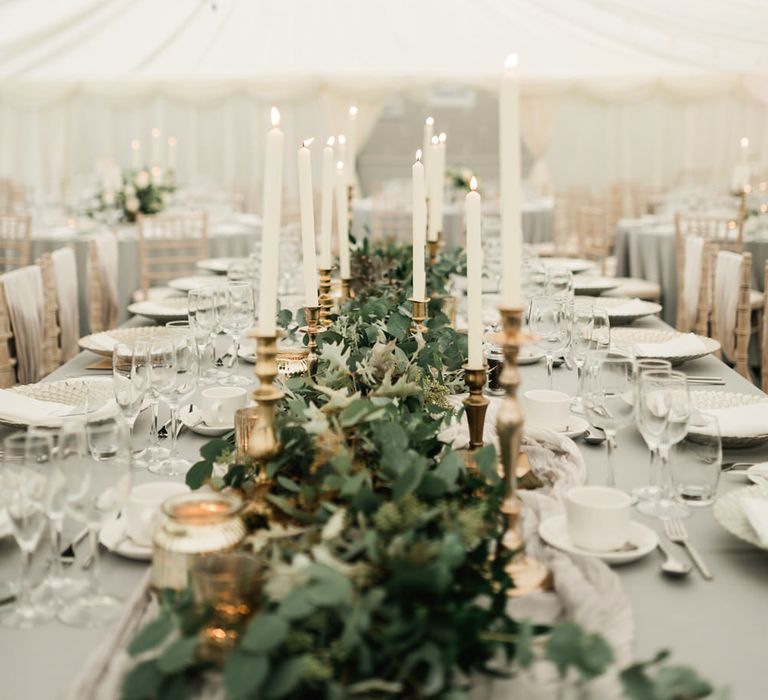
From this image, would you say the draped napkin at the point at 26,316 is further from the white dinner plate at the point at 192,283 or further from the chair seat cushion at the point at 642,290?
the chair seat cushion at the point at 642,290

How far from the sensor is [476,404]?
4.70 feet

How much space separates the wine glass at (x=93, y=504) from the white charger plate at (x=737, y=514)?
0.84 meters

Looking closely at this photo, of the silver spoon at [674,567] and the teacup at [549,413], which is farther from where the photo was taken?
the teacup at [549,413]

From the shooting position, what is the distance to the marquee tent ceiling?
8.70 m

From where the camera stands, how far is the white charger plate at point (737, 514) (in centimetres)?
138

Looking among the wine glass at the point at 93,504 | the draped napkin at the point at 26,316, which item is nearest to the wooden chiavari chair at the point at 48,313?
the draped napkin at the point at 26,316

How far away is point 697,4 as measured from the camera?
26.7 ft

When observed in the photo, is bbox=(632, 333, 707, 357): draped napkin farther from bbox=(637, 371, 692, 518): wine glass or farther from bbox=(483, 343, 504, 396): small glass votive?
bbox=(637, 371, 692, 518): wine glass

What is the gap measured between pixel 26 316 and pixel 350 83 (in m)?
8.93

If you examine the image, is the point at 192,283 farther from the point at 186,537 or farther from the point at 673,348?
Result: the point at 186,537

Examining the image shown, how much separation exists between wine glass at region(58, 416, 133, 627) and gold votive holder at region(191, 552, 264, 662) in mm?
267

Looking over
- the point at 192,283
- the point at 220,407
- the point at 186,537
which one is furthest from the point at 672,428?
the point at 192,283

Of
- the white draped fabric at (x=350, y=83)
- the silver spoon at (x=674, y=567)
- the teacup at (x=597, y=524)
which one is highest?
the white draped fabric at (x=350, y=83)

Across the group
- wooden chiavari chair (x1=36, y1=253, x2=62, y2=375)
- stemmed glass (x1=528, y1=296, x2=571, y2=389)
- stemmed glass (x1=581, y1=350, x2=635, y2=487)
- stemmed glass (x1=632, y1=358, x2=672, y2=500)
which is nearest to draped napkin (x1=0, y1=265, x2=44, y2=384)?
wooden chiavari chair (x1=36, y1=253, x2=62, y2=375)
